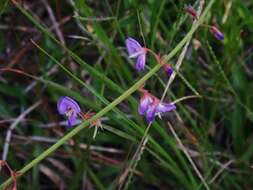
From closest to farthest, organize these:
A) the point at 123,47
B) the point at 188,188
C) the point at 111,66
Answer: the point at 188,188, the point at 111,66, the point at 123,47

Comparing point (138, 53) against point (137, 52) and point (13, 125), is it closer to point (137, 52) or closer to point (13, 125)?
point (137, 52)

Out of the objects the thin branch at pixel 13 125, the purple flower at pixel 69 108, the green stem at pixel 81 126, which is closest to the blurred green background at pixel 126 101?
the thin branch at pixel 13 125

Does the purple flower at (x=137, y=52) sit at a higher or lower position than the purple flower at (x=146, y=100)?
higher

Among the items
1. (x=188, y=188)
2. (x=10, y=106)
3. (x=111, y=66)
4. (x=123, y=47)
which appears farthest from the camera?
(x=10, y=106)

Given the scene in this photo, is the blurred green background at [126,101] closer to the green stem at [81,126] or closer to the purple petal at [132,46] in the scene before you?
the purple petal at [132,46]

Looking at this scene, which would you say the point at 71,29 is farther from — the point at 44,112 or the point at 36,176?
the point at 36,176

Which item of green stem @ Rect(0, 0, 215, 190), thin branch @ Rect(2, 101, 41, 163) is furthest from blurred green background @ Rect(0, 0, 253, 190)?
green stem @ Rect(0, 0, 215, 190)

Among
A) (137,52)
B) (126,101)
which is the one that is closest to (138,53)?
(137,52)

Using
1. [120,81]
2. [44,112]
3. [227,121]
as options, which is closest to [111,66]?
[120,81]
